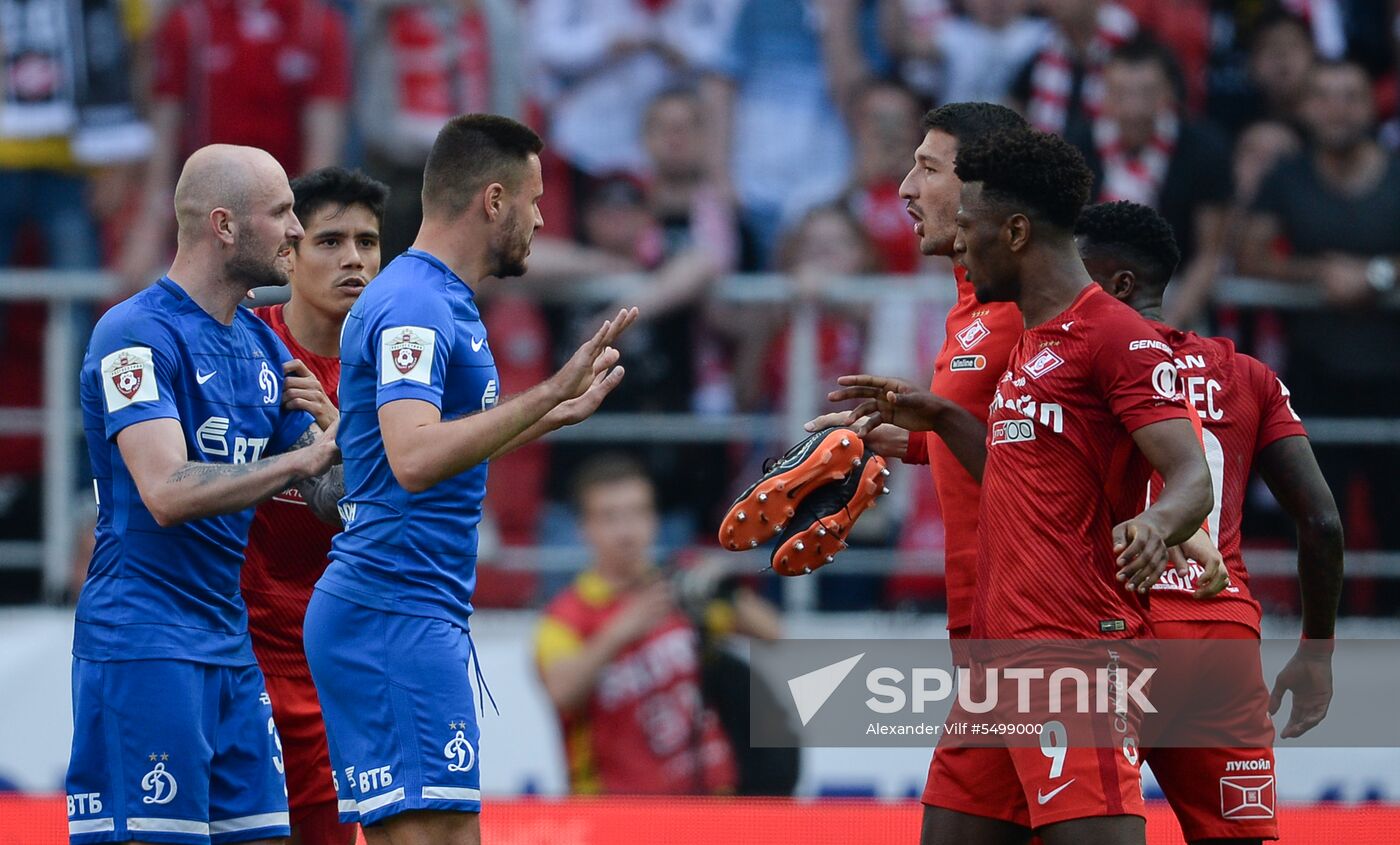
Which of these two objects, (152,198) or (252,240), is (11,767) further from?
(252,240)

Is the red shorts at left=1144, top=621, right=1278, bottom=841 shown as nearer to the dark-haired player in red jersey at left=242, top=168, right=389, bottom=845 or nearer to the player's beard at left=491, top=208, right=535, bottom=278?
the player's beard at left=491, top=208, right=535, bottom=278

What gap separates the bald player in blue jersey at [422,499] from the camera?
4582 mm

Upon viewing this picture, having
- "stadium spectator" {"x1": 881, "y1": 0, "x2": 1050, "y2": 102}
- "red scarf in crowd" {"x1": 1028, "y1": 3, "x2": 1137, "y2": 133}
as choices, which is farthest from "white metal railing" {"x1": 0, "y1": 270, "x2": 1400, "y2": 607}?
"stadium spectator" {"x1": 881, "y1": 0, "x2": 1050, "y2": 102}

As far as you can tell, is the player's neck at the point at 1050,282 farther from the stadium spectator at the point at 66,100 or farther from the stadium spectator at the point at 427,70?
the stadium spectator at the point at 66,100

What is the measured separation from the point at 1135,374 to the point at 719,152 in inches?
212

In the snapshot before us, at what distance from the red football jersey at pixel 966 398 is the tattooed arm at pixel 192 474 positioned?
1799mm

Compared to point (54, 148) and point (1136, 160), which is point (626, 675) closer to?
point (1136, 160)

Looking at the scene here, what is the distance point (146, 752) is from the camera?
189 inches

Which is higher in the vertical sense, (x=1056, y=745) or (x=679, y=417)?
(x=679, y=417)

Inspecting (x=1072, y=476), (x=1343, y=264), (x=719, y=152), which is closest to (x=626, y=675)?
(x=719, y=152)

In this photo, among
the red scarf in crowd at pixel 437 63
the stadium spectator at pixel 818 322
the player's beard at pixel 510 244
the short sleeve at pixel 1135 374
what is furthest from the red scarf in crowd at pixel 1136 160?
the player's beard at pixel 510 244

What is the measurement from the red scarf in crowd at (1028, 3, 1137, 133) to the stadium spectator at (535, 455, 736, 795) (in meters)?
2.93

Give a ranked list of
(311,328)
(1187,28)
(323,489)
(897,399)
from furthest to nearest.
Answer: (1187,28)
(311,328)
(323,489)
(897,399)

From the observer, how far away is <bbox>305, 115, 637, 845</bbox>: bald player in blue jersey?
4582 mm
